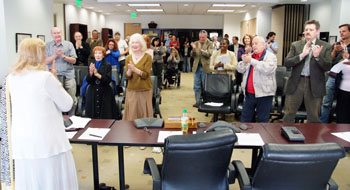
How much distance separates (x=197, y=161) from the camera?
1.88 m

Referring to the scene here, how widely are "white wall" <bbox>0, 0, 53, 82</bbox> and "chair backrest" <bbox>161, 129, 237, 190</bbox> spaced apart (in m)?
4.33

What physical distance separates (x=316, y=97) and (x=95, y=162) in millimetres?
2714

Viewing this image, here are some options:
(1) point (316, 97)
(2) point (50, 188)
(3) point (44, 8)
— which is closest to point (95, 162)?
(2) point (50, 188)

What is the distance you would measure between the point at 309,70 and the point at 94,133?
2.66 metres

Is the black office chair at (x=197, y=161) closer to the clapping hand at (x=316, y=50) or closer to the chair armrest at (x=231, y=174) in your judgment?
the chair armrest at (x=231, y=174)

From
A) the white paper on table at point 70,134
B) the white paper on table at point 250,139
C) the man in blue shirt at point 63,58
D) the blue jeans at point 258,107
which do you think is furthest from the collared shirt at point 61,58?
the white paper on table at point 250,139

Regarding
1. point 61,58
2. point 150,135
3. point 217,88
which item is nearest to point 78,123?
point 150,135

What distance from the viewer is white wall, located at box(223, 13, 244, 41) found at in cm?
1666

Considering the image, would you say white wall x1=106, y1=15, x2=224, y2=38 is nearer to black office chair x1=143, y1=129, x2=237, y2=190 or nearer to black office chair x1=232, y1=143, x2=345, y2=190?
black office chair x1=143, y1=129, x2=237, y2=190

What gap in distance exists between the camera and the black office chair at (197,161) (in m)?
1.80

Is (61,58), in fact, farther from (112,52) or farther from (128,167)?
(128,167)

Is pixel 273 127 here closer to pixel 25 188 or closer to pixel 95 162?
pixel 95 162

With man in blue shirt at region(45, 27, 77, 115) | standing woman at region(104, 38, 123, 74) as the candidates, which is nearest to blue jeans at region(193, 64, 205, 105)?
standing woman at region(104, 38, 123, 74)

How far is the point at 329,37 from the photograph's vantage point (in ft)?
28.7
